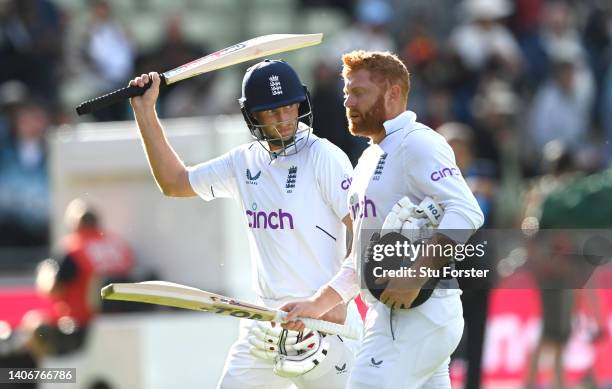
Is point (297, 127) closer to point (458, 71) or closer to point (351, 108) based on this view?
point (351, 108)

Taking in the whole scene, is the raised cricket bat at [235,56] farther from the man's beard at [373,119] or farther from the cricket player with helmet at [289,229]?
the man's beard at [373,119]

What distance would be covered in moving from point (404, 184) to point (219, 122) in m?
5.85

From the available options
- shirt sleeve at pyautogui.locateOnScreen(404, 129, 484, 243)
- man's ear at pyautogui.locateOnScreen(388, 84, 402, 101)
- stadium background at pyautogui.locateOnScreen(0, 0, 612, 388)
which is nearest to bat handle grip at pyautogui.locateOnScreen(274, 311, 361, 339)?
shirt sleeve at pyautogui.locateOnScreen(404, 129, 484, 243)

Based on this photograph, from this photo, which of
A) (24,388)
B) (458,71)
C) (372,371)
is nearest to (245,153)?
(372,371)

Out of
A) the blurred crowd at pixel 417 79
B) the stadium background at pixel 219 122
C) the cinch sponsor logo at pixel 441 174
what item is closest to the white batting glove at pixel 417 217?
the cinch sponsor logo at pixel 441 174

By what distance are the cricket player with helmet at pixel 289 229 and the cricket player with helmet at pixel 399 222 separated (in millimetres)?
292

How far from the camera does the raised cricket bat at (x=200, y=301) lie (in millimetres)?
6469

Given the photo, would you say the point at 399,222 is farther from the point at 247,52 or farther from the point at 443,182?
the point at 247,52

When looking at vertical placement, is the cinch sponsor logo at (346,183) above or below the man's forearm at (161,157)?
below

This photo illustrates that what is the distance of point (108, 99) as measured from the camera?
273 inches

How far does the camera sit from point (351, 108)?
6613mm

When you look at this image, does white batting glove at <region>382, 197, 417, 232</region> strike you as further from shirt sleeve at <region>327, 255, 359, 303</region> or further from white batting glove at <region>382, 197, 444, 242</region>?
shirt sleeve at <region>327, 255, 359, 303</region>

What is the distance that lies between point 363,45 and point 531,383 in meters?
5.71

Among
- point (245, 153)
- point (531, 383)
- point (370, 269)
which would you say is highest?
point (245, 153)
